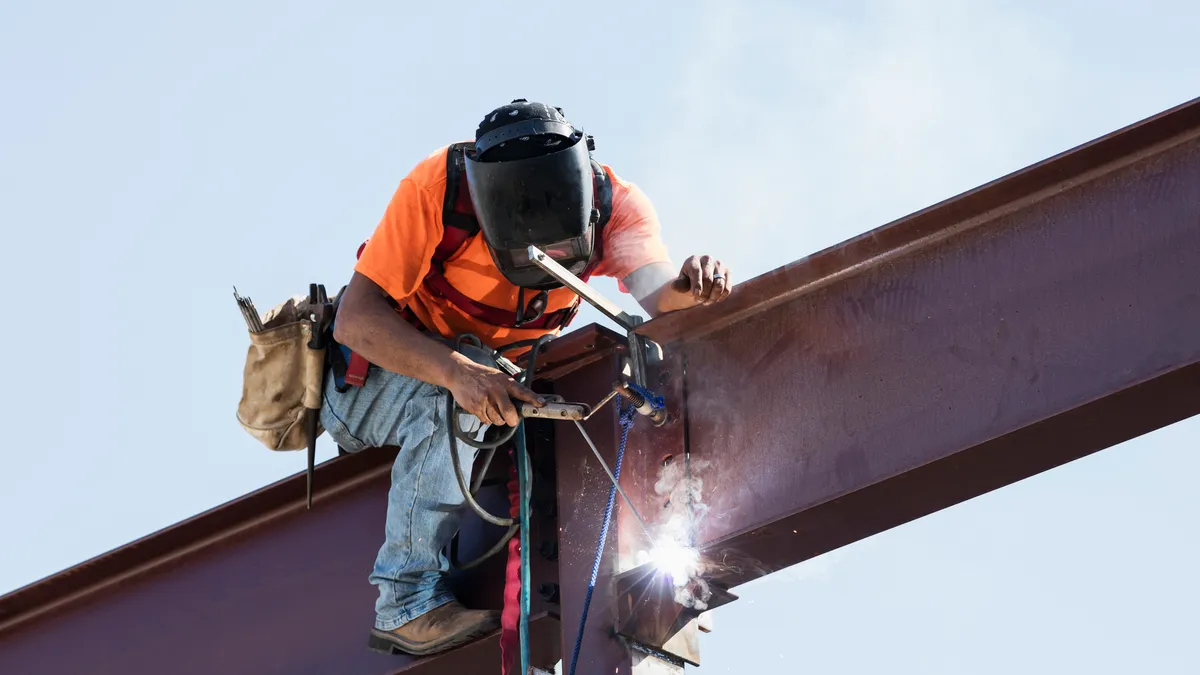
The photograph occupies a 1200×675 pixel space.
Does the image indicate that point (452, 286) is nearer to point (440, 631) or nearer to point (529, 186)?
point (529, 186)

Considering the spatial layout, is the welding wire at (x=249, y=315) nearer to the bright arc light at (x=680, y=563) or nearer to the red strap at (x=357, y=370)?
the red strap at (x=357, y=370)

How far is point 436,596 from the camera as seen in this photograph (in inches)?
197

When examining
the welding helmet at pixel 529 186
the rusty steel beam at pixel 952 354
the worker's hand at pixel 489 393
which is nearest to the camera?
the rusty steel beam at pixel 952 354

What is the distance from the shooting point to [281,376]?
5.38 m

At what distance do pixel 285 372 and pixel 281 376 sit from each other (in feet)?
0.06

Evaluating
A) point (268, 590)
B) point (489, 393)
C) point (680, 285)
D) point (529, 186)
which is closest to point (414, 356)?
point (489, 393)

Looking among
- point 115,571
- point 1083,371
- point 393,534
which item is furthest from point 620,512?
point 115,571

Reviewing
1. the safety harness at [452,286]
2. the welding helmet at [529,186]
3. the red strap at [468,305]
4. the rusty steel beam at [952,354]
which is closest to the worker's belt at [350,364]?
the safety harness at [452,286]

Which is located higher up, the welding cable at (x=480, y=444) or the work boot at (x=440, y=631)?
the welding cable at (x=480, y=444)

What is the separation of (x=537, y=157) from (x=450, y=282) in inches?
22.7

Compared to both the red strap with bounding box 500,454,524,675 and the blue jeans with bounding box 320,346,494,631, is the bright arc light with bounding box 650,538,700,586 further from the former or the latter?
the blue jeans with bounding box 320,346,494,631

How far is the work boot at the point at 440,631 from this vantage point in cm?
488

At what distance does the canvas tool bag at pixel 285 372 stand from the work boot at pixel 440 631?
0.74m

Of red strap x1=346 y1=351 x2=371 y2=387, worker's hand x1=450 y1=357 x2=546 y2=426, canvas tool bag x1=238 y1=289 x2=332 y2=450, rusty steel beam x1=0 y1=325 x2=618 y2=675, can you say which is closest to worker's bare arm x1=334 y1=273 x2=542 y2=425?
worker's hand x1=450 y1=357 x2=546 y2=426
